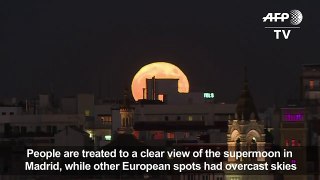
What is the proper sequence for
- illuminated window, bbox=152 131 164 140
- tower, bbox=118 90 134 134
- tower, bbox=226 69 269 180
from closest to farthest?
tower, bbox=226 69 269 180, tower, bbox=118 90 134 134, illuminated window, bbox=152 131 164 140

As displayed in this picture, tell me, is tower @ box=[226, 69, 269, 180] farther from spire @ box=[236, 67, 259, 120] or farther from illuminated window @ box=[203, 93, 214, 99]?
illuminated window @ box=[203, 93, 214, 99]

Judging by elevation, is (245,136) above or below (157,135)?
below

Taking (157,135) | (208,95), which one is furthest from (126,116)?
(208,95)

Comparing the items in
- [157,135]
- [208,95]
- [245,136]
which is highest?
[208,95]

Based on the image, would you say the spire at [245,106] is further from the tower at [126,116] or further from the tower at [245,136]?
the tower at [126,116]

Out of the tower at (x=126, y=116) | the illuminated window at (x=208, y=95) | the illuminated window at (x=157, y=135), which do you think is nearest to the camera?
the tower at (x=126, y=116)

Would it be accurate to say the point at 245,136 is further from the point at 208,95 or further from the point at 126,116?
the point at 208,95

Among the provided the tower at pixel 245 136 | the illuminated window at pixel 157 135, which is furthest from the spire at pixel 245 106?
the illuminated window at pixel 157 135

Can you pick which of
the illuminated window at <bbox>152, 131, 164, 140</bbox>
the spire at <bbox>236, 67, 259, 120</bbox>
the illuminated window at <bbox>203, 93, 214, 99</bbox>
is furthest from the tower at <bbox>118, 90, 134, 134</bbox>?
the illuminated window at <bbox>203, 93, 214, 99</bbox>

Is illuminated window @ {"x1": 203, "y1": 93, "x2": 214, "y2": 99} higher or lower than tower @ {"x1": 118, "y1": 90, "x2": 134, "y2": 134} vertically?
higher

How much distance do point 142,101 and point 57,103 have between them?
1331 cm

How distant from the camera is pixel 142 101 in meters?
124

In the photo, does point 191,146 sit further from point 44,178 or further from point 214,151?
point 44,178

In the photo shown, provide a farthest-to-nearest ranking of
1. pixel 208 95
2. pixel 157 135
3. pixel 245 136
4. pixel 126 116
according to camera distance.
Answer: pixel 208 95 < pixel 157 135 < pixel 126 116 < pixel 245 136
